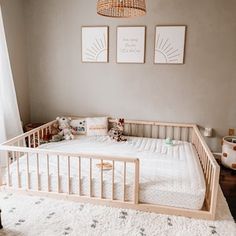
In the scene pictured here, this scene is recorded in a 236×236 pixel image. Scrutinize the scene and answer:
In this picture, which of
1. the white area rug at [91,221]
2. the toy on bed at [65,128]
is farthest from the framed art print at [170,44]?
the white area rug at [91,221]

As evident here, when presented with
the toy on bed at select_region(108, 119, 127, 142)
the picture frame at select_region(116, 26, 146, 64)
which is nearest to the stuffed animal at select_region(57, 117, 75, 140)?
the toy on bed at select_region(108, 119, 127, 142)

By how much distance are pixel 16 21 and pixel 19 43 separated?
0.30 metres

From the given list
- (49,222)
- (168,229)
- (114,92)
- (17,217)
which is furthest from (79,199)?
→ (114,92)

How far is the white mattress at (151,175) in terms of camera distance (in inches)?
88.2

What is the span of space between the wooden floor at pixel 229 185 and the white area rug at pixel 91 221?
0.10 m

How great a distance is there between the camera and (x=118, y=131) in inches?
138

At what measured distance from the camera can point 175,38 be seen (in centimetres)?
332

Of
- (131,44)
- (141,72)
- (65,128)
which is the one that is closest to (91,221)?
(65,128)

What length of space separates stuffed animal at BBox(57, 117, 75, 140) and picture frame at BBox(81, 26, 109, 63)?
36.1 inches

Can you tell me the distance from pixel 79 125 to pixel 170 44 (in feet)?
5.57

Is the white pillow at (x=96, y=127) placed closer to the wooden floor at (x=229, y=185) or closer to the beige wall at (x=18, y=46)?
the beige wall at (x=18, y=46)

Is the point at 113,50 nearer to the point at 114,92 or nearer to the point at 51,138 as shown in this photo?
the point at 114,92

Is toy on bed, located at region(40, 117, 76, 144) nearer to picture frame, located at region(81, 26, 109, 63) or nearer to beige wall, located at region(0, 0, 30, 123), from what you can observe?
beige wall, located at region(0, 0, 30, 123)

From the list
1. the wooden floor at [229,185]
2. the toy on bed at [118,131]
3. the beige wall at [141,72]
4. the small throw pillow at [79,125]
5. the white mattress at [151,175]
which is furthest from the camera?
the small throw pillow at [79,125]
